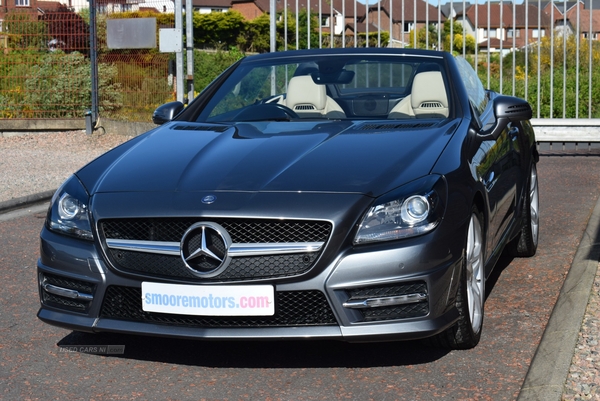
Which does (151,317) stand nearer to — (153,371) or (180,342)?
(153,371)

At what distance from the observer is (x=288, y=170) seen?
4.56m

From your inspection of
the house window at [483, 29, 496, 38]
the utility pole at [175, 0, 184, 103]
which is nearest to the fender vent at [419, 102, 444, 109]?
the house window at [483, 29, 496, 38]

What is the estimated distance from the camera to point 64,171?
12781mm

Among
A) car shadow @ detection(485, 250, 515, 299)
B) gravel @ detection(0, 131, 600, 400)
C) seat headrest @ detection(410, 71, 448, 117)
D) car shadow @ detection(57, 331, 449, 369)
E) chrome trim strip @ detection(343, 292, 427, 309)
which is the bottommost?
car shadow @ detection(57, 331, 449, 369)

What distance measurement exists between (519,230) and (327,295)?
270 cm

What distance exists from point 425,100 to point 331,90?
0.65 meters

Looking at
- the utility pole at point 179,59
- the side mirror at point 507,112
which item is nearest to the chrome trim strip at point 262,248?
the side mirror at point 507,112

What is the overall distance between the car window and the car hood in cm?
71

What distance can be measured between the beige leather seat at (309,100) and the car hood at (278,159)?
17.9 inches

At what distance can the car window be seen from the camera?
6.03 metres

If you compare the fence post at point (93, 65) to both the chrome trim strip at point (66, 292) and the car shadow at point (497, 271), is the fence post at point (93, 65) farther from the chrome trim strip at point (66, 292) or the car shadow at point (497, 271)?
the chrome trim strip at point (66, 292)

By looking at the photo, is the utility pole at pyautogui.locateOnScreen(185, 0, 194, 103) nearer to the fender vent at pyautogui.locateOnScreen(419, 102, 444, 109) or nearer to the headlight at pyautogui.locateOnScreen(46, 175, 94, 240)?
the fender vent at pyautogui.locateOnScreen(419, 102, 444, 109)

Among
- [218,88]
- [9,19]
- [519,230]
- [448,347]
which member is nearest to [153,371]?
[448,347]

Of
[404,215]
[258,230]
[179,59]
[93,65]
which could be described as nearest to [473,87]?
[404,215]
